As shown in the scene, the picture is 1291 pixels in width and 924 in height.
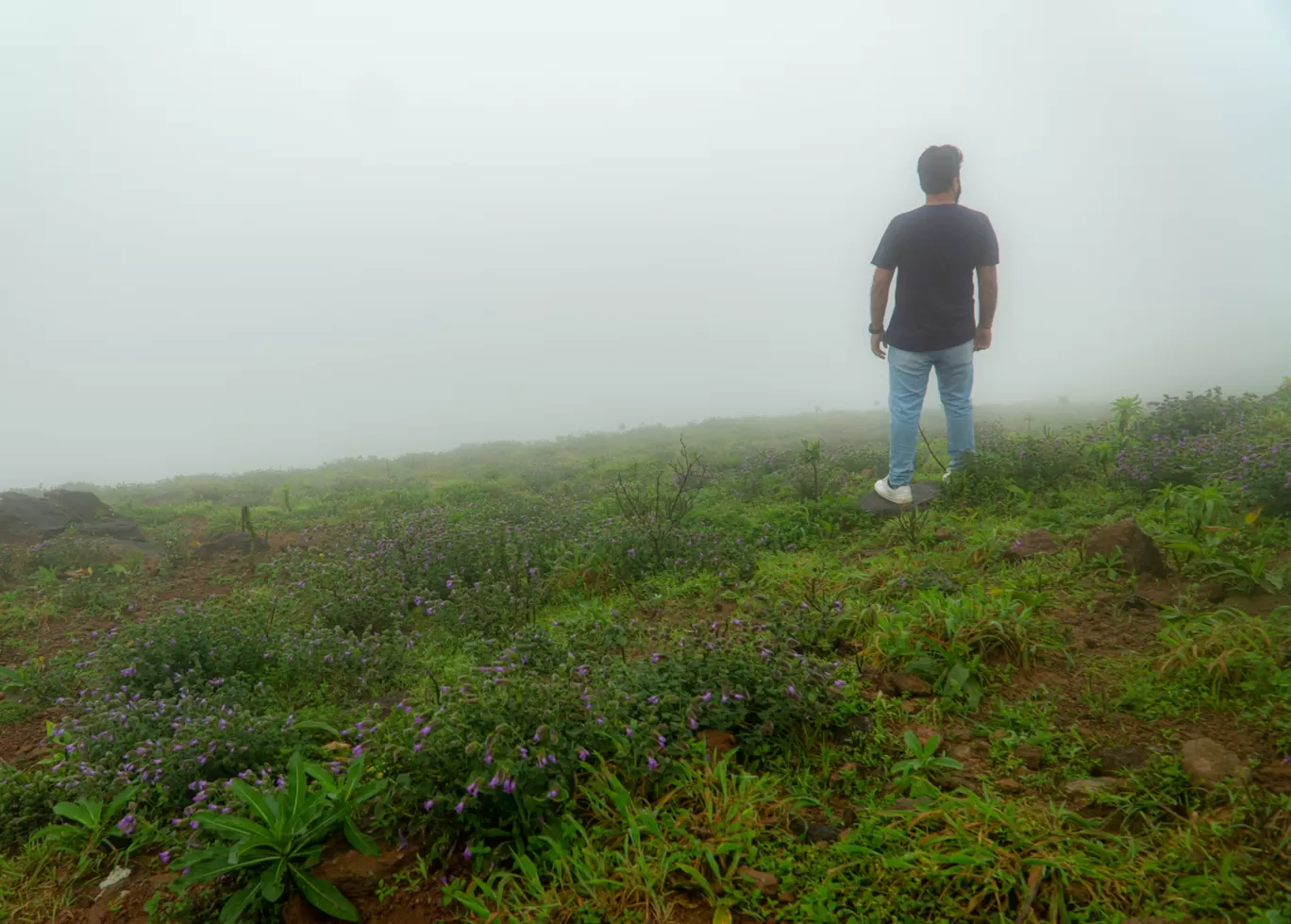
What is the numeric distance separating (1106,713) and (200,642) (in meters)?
5.10

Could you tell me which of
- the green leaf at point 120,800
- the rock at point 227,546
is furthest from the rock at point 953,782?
the rock at point 227,546

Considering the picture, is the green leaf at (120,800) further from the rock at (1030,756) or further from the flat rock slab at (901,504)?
the flat rock slab at (901,504)

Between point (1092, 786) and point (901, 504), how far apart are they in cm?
400

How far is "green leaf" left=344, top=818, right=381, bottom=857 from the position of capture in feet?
7.79

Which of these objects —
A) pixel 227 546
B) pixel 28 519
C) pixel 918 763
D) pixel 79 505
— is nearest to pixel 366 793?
pixel 918 763

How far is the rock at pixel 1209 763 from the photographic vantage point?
2.31 meters

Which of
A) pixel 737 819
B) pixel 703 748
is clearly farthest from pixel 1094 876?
pixel 703 748

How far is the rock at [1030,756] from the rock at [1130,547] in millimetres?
2027

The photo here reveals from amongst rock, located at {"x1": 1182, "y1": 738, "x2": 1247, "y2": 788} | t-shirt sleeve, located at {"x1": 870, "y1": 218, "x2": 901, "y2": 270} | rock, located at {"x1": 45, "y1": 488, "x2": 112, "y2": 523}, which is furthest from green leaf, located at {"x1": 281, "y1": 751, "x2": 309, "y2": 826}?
rock, located at {"x1": 45, "y1": 488, "x2": 112, "y2": 523}

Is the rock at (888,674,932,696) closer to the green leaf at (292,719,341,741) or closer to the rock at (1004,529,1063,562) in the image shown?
the rock at (1004,529,1063,562)

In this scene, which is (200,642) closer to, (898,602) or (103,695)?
(103,695)

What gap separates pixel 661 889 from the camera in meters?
2.16

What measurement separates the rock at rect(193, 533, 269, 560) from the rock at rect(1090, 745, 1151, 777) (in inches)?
331

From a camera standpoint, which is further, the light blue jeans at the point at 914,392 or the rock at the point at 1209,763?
the light blue jeans at the point at 914,392
